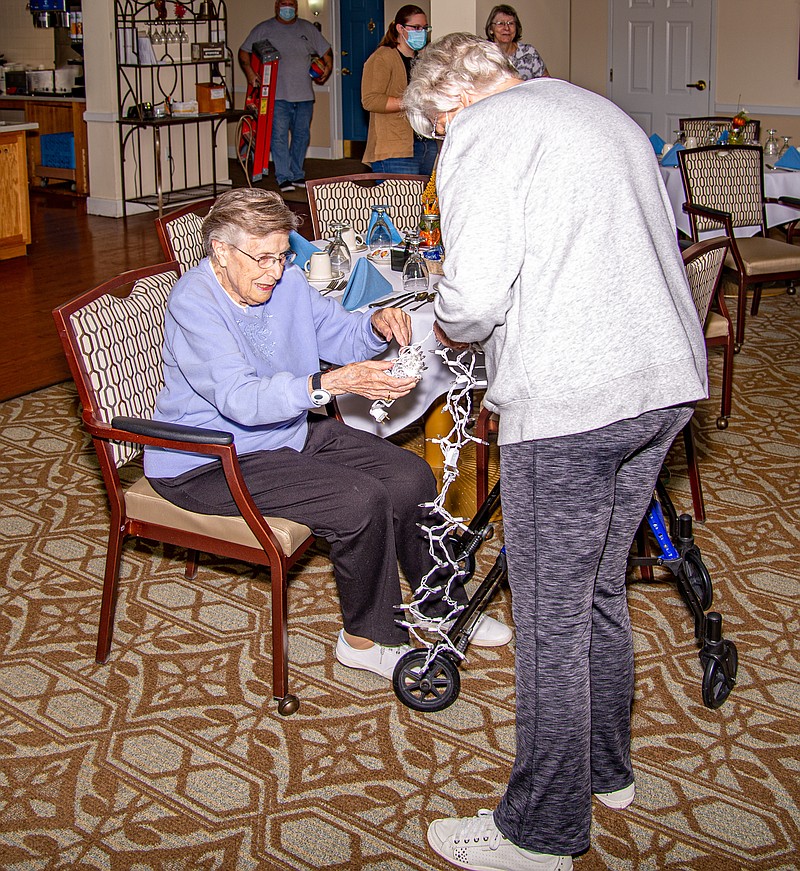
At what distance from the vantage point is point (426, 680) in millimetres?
2537

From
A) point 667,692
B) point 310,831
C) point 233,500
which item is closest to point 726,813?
point 667,692

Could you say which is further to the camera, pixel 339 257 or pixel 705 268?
pixel 339 257

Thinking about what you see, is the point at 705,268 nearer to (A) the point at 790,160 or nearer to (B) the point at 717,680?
(B) the point at 717,680

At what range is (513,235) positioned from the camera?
1.67 m

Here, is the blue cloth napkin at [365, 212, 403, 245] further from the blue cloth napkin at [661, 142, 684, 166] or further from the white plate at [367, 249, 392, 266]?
the blue cloth napkin at [661, 142, 684, 166]

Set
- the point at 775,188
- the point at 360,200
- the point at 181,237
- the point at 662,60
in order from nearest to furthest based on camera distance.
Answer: the point at 181,237 < the point at 360,200 < the point at 775,188 < the point at 662,60

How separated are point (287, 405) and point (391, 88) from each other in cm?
408

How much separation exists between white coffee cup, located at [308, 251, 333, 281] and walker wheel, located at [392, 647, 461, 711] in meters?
1.42

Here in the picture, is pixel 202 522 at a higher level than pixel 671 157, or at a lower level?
lower

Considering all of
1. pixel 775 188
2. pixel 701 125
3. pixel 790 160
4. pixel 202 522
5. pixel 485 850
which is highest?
pixel 701 125

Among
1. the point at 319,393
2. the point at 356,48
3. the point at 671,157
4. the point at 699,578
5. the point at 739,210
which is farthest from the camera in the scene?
the point at 356,48

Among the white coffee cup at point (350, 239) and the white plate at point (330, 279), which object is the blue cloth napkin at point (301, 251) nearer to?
the white plate at point (330, 279)

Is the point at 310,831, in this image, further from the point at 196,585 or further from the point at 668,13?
the point at 668,13

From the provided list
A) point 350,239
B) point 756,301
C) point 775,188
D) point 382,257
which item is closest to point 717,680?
point 382,257
